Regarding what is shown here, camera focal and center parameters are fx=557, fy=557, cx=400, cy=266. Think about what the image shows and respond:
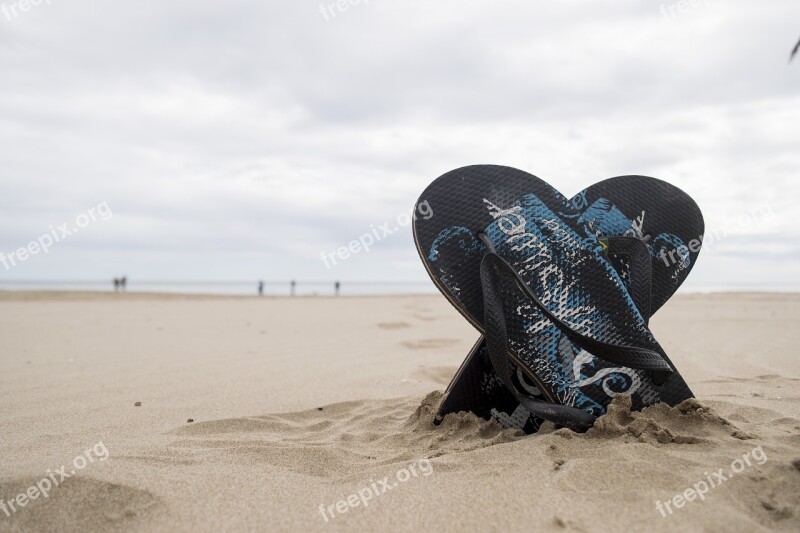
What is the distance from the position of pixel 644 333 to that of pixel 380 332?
542 centimetres

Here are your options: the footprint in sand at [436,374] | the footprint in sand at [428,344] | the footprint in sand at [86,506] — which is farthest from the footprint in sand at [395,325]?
the footprint in sand at [86,506]

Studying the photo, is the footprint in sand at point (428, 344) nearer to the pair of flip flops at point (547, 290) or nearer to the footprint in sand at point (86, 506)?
the pair of flip flops at point (547, 290)

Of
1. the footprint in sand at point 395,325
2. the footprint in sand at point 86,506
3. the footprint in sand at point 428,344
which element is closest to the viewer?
the footprint in sand at point 86,506

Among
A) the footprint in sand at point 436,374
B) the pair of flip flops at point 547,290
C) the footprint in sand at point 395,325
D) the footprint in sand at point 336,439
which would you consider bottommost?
the footprint in sand at point 395,325

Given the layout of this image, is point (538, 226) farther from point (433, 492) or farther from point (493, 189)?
point (433, 492)

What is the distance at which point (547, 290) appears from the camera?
2027 millimetres
